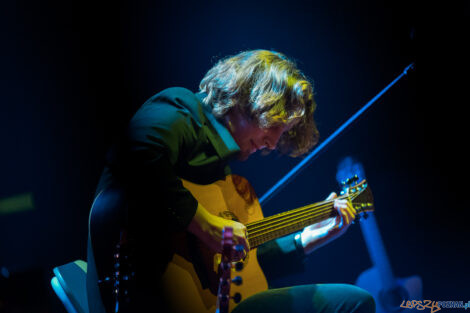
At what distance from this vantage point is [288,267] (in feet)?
6.32

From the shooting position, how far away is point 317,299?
5.29 feet

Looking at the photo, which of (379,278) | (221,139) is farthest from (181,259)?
(379,278)

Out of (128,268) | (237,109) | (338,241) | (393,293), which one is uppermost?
(237,109)

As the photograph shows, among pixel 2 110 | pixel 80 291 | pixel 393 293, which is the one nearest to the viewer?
pixel 80 291

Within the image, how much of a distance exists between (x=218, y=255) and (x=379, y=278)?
4.96ft

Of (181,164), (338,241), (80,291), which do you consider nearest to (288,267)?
(338,241)

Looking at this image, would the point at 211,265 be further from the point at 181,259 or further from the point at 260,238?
the point at 260,238

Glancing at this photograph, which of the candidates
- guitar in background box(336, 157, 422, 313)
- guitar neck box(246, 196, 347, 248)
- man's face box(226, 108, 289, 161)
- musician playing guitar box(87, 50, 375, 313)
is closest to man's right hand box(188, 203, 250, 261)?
musician playing guitar box(87, 50, 375, 313)

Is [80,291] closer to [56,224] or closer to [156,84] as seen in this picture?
[56,224]

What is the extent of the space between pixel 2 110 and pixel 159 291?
1.08 m

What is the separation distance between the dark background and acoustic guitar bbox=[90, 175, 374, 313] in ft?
1.66

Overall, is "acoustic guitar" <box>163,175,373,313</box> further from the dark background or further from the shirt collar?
the dark background

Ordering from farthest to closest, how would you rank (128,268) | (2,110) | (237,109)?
(237,109) < (2,110) < (128,268)

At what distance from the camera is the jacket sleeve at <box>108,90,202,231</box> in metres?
1.28
